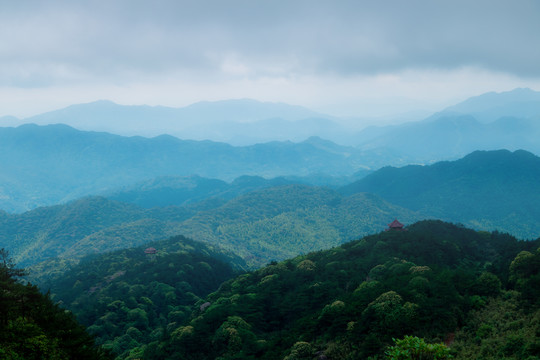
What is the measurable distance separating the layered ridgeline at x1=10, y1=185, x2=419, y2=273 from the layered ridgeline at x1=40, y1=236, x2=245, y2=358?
5175cm

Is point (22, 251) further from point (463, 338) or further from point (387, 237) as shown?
point (463, 338)

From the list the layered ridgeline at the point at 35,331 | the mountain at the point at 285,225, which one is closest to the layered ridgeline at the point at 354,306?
the layered ridgeline at the point at 35,331

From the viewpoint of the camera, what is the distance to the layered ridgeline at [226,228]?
155 metres

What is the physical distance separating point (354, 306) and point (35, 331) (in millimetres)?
25157

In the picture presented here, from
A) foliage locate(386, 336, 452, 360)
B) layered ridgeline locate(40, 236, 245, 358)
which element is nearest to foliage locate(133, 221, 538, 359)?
foliage locate(386, 336, 452, 360)

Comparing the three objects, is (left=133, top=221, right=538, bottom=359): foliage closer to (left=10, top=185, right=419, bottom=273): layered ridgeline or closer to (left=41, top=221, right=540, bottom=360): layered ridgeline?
(left=41, top=221, right=540, bottom=360): layered ridgeline

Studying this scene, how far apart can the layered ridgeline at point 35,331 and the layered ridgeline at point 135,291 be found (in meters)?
19.7

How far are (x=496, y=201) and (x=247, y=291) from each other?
187446 millimetres

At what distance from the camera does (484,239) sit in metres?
64.2

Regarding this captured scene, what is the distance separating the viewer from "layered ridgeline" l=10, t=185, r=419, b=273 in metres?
155

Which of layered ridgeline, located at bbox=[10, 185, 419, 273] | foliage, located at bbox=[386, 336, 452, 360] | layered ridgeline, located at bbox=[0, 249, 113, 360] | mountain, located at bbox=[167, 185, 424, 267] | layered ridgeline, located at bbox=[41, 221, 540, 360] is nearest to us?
layered ridgeline, located at bbox=[0, 249, 113, 360]

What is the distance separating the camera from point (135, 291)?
68500mm

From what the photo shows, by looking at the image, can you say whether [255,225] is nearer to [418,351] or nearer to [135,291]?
[135,291]

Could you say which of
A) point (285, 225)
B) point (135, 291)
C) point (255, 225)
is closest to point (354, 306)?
point (135, 291)
